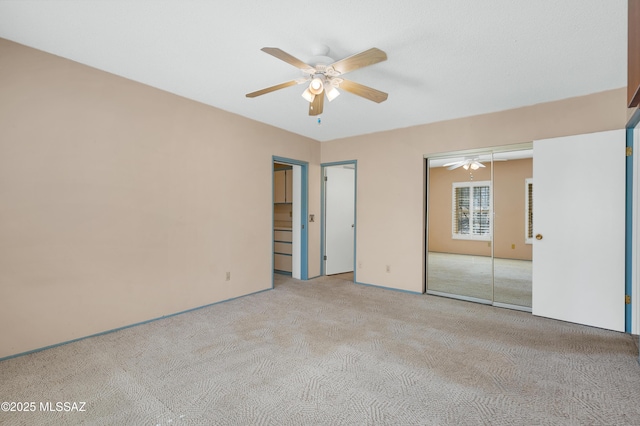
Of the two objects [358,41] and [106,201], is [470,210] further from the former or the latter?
[106,201]

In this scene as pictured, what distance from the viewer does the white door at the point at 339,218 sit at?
19.1 feet

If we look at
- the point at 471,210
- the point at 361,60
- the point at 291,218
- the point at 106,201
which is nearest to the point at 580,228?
the point at 471,210

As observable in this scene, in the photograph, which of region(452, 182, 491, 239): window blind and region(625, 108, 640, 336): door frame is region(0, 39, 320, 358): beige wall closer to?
region(452, 182, 491, 239): window blind

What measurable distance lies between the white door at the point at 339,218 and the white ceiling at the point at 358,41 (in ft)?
8.09

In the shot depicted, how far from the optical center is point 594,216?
3.28 m

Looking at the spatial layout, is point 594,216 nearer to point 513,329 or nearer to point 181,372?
point 513,329

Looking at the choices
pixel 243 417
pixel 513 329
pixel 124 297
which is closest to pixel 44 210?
pixel 124 297

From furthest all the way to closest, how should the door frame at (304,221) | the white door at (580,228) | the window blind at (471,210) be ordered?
1. the door frame at (304,221)
2. the window blind at (471,210)
3. the white door at (580,228)

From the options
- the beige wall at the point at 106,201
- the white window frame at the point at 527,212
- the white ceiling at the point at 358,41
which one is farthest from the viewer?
the white window frame at the point at 527,212

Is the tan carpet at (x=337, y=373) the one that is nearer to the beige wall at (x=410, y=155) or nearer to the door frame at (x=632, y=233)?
the door frame at (x=632, y=233)

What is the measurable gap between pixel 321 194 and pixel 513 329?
3644 mm

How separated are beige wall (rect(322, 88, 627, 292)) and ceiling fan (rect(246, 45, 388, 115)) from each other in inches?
41.5

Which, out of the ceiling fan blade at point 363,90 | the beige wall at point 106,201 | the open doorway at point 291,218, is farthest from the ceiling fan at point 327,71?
the open doorway at point 291,218

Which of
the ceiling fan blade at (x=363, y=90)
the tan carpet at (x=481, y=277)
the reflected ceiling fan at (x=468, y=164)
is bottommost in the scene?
the tan carpet at (x=481, y=277)
